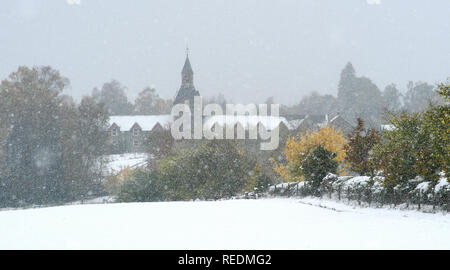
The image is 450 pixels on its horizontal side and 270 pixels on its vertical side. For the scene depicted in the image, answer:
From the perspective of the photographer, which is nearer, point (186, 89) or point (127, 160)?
point (127, 160)

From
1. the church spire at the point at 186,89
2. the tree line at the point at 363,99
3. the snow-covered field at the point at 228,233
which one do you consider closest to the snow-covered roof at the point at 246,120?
the church spire at the point at 186,89

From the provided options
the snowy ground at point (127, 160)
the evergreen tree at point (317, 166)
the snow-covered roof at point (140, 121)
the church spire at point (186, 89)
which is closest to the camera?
the evergreen tree at point (317, 166)

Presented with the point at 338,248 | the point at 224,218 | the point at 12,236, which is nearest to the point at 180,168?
the point at 224,218

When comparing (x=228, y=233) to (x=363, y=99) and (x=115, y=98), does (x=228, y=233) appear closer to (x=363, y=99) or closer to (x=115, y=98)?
(x=363, y=99)

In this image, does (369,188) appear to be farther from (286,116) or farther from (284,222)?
(286,116)

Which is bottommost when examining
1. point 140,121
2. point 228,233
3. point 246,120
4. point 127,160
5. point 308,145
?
point 127,160

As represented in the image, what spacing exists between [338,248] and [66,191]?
49479mm

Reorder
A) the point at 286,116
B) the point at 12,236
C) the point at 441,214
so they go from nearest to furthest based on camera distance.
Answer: the point at 12,236 → the point at 441,214 → the point at 286,116

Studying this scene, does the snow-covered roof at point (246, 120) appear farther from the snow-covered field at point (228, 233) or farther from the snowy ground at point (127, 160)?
the snow-covered field at point (228, 233)

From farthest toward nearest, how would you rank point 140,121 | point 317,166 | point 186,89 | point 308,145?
point 140,121
point 186,89
point 308,145
point 317,166

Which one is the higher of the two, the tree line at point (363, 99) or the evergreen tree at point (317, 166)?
the tree line at point (363, 99)

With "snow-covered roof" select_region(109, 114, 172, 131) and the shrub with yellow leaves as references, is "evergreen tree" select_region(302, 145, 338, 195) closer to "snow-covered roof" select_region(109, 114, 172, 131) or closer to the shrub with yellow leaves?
the shrub with yellow leaves

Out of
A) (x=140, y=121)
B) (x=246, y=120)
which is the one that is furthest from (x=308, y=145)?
(x=140, y=121)

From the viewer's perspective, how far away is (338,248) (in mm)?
8672
